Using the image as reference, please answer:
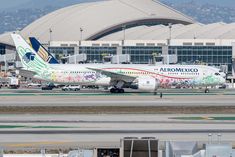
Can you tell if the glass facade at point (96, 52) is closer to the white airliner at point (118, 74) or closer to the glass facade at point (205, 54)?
the glass facade at point (205, 54)

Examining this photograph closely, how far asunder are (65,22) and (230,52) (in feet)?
147

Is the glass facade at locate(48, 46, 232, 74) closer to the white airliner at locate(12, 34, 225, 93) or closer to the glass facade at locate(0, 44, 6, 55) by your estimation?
the glass facade at locate(0, 44, 6, 55)

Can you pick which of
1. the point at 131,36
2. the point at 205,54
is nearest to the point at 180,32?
the point at 131,36

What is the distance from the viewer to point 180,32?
170250 millimetres

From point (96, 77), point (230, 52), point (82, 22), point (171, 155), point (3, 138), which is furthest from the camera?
point (82, 22)

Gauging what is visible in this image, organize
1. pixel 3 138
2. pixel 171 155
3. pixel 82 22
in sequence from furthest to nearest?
pixel 82 22 < pixel 3 138 < pixel 171 155

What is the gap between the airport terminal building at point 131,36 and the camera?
153500mm

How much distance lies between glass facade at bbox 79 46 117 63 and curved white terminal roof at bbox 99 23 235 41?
29.4ft

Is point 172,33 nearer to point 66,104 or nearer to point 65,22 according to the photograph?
point 65,22

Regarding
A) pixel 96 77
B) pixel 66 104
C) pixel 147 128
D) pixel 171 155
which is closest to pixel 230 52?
pixel 96 77

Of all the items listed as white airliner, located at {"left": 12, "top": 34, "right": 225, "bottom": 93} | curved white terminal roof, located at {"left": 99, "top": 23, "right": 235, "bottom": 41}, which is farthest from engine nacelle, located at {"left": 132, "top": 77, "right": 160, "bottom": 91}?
curved white terminal roof, located at {"left": 99, "top": 23, "right": 235, "bottom": 41}

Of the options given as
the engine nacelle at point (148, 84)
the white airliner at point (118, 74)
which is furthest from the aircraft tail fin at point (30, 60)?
the engine nacelle at point (148, 84)

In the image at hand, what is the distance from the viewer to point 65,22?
182 meters

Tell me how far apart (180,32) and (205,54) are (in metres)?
17.1
